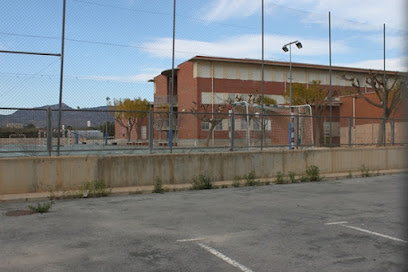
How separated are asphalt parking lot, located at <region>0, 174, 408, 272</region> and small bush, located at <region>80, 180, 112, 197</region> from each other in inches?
18.0

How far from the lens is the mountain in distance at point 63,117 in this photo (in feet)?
34.4

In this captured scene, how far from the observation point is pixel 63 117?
36.1ft

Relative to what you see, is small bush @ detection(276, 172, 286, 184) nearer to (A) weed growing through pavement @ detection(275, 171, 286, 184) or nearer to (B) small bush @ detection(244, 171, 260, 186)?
(A) weed growing through pavement @ detection(275, 171, 286, 184)

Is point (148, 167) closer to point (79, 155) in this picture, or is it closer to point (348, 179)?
point (79, 155)

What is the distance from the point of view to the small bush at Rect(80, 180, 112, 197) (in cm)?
1038

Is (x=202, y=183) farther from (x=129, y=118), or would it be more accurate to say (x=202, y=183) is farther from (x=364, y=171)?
(x=364, y=171)

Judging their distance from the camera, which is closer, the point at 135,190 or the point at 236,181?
the point at 135,190

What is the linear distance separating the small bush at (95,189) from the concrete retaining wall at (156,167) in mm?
168

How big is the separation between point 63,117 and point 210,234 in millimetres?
6503

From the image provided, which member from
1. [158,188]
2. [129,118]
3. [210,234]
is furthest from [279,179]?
[210,234]

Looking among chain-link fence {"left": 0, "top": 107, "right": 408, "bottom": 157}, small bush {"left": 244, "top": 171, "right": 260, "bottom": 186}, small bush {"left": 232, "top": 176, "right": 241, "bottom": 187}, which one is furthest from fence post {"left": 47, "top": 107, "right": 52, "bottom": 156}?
small bush {"left": 244, "top": 171, "right": 260, "bottom": 186}

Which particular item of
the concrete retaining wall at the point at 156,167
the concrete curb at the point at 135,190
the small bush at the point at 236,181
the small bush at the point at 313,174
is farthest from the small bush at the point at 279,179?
the small bush at the point at 236,181

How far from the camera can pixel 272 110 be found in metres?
21.2

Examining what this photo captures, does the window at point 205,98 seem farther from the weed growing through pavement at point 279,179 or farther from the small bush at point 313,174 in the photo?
the weed growing through pavement at point 279,179
